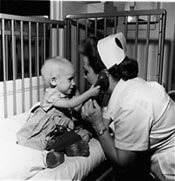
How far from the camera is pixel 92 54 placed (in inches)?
50.9

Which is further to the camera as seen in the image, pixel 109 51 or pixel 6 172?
pixel 109 51

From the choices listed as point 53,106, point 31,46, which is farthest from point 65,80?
point 31,46

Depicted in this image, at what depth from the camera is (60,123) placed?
1.43 metres

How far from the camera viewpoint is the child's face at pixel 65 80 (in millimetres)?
1428

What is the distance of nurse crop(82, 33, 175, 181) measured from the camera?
1129 mm

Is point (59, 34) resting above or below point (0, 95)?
above

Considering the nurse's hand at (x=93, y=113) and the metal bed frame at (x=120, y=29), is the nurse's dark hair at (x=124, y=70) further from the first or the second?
the metal bed frame at (x=120, y=29)

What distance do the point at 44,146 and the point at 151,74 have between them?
183cm

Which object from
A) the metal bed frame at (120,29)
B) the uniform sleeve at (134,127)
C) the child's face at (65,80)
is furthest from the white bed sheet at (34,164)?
the metal bed frame at (120,29)

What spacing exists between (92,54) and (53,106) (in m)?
0.37

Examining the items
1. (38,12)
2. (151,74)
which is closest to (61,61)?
(38,12)

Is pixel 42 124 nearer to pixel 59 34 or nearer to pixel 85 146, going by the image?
pixel 85 146

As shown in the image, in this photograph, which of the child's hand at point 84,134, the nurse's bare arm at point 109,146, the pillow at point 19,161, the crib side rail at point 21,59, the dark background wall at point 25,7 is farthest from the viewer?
the dark background wall at point 25,7

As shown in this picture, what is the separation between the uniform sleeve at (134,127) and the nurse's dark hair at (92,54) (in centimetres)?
26
